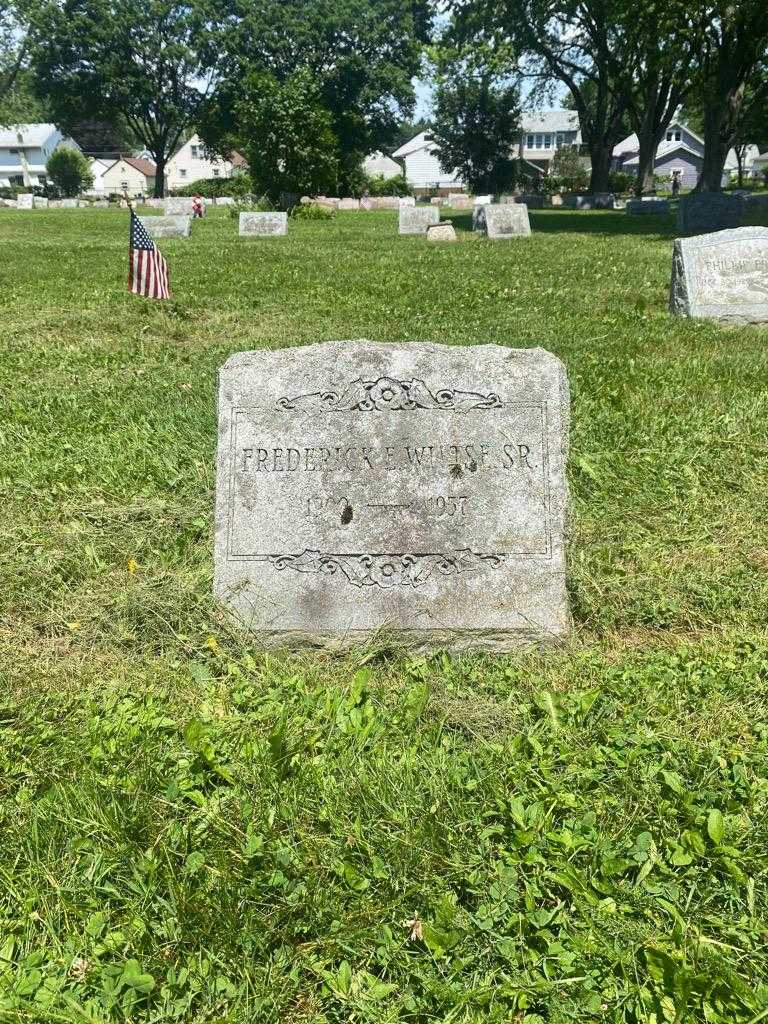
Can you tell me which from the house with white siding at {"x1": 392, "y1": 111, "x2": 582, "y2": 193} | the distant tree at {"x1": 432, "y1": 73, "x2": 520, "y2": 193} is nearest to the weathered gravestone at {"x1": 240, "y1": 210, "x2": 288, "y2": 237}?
the distant tree at {"x1": 432, "y1": 73, "x2": 520, "y2": 193}

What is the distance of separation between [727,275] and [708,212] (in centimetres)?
1396

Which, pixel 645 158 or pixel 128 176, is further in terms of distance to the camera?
pixel 128 176

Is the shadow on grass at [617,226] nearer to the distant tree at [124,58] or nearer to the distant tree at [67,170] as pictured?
the distant tree at [124,58]

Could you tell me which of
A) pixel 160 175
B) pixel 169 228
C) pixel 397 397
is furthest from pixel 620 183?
pixel 397 397

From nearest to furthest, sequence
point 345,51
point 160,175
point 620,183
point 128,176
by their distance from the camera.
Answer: point 345,51 → point 620,183 → point 160,175 → point 128,176

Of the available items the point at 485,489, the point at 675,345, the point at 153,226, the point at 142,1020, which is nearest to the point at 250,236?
the point at 153,226

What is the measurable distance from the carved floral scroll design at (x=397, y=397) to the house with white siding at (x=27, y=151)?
93.4 m

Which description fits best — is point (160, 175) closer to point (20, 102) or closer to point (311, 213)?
point (20, 102)

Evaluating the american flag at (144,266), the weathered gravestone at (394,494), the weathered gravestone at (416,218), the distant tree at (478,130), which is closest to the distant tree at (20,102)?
the distant tree at (478,130)

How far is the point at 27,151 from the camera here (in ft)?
271

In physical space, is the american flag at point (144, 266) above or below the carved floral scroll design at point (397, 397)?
above

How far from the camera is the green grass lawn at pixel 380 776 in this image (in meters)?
1.92

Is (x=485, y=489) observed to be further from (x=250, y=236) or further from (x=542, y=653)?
(x=250, y=236)

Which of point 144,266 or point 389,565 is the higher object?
point 144,266
